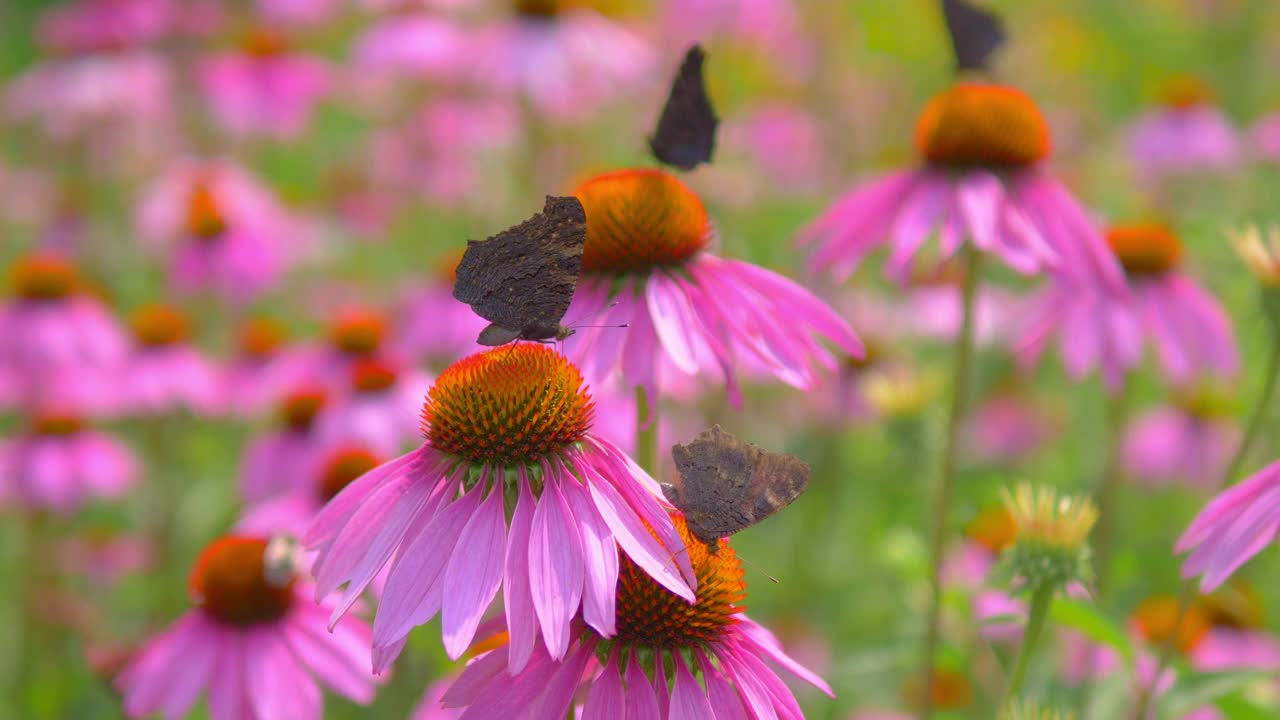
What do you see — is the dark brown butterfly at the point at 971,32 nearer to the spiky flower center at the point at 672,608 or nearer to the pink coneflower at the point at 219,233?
the spiky flower center at the point at 672,608

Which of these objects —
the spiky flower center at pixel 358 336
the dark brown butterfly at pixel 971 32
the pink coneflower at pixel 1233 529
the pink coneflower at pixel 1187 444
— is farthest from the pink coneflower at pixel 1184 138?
the pink coneflower at pixel 1233 529

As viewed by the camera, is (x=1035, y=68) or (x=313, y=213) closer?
(x=313, y=213)

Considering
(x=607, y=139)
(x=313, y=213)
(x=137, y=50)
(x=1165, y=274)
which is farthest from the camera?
(x=607, y=139)

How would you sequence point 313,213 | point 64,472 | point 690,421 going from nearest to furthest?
1. point 64,472
2. point 690,421
3. point 313,213

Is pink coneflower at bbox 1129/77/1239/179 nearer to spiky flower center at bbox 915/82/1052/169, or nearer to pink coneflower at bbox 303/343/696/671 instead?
spiky flower center at bbox 915/82/1052/169

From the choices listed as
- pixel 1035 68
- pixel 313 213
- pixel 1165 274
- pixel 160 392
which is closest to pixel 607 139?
pixel 313 213

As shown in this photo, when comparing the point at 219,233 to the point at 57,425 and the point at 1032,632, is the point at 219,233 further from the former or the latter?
the point at 1032,632

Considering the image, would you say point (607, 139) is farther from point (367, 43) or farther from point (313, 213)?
point (367, 43)
